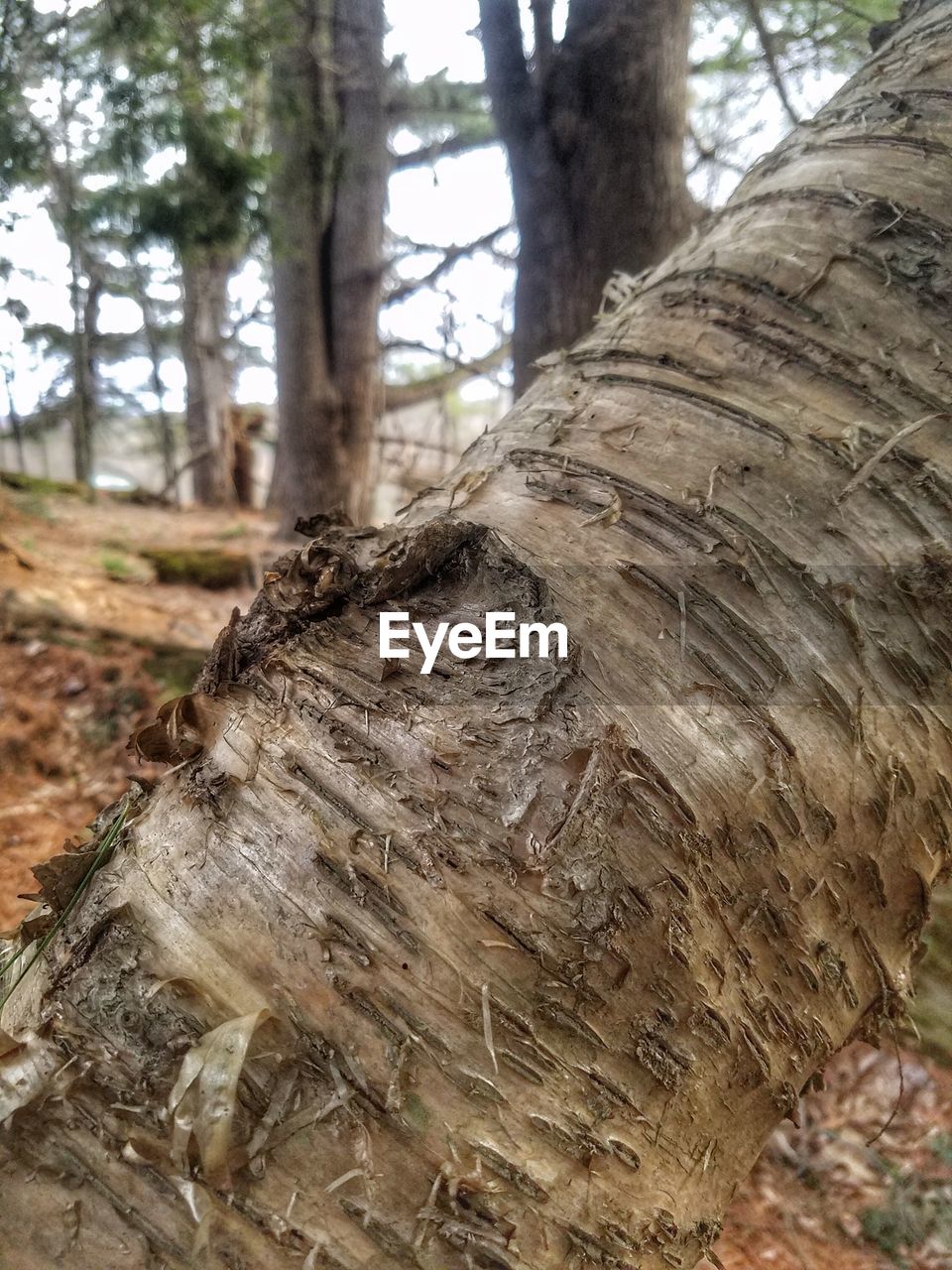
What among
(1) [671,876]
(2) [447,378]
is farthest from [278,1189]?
(2) [447,378]

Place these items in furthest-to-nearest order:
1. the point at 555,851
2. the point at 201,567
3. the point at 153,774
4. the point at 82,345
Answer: the point at 82,345 → the point at 201,567 → the point at 153,774 → the point at 555,851

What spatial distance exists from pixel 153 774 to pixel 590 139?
9.60ft

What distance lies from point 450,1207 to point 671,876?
40cm

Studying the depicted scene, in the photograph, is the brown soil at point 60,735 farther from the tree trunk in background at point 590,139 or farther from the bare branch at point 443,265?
the bare branch at point 443,265

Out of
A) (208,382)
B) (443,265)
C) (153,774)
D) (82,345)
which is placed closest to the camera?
(153,774)

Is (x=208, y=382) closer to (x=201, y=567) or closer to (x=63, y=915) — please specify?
(x=201, y=567)

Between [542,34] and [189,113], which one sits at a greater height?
[542,34]

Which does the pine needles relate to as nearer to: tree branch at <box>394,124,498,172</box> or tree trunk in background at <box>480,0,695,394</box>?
tree trunk in background at <box>480,0,695,394</box>

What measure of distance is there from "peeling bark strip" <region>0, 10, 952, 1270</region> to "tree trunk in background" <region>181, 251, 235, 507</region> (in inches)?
333

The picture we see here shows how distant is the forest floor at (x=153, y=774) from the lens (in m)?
2.42

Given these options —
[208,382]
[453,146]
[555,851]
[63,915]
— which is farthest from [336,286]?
[555,851]

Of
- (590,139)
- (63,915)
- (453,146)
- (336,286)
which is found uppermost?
(453,146)

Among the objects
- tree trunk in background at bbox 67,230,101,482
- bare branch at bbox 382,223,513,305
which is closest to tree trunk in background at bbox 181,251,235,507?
tree trunk in background at bbox 67,230,101,482

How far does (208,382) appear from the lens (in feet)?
33.6
